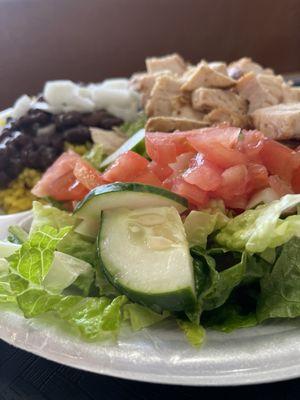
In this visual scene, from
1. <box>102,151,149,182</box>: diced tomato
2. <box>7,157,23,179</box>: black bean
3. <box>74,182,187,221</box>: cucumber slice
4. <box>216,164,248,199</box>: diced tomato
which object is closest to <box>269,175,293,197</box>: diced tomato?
<box>216,164,248,199</box>: diced tomato

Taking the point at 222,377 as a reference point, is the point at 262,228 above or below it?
above

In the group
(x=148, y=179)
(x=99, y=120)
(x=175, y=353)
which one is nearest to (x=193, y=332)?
(x=175, y=353)

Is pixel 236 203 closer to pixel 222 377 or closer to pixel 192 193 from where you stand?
pixel 192 193

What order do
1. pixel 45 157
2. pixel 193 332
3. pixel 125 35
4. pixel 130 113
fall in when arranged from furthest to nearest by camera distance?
1. pixel 125 35
2. pixel 130 113
3. pixel 45 157
4. pixel 193 332

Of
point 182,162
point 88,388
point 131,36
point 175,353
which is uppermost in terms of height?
point 182,162

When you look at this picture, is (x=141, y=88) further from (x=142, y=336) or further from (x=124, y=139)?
(x=142, y=336)
